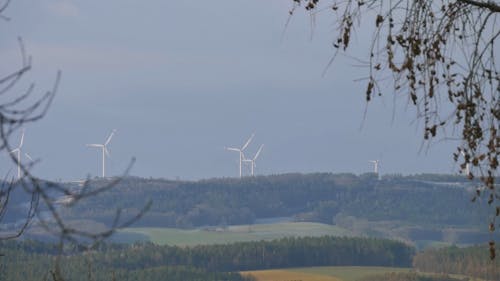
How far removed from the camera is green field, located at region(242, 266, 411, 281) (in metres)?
125

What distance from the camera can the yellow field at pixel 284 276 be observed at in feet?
403

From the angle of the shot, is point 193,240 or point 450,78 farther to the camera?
point 193,240

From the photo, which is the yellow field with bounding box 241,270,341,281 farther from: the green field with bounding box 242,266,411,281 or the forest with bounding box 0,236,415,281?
the forest with bounding box 0,236,415,281

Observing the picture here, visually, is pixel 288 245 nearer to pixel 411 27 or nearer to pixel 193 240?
pixel 193 240

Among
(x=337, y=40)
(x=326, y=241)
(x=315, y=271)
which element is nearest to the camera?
(x=337, y=40)

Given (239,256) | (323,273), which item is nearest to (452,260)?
(323,273)

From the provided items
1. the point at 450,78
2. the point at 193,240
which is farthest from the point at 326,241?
the point at 450,78

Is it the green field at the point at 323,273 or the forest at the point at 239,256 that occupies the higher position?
the forest at the point at 239,256

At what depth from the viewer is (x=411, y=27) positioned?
7086mm

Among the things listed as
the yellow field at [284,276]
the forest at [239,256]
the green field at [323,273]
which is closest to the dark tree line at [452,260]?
the forest at [239,256]

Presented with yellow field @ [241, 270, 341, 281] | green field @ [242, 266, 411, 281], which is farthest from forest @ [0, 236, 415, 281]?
green field @ [242, 266, 411, 281]

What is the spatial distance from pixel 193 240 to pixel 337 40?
6811 inches

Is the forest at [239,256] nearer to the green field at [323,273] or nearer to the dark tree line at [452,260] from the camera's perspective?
the dark tree line at [452,260]

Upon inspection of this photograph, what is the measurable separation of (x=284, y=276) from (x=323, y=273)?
5.92 metres
